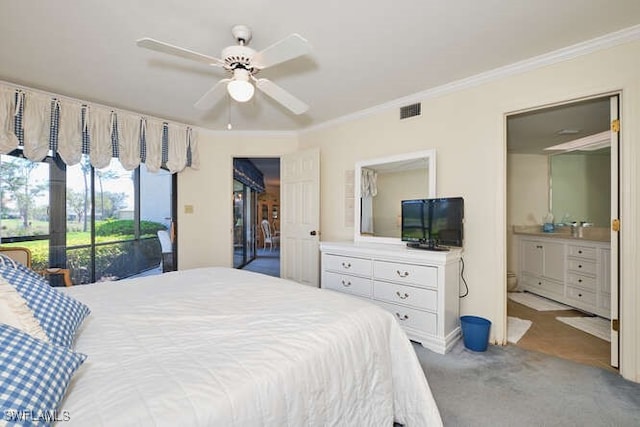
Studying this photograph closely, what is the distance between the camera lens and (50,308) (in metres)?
0.97

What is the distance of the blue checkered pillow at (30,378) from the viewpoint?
22.6 inches

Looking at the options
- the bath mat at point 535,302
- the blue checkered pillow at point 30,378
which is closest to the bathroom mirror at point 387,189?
the bath mat at point 535,302

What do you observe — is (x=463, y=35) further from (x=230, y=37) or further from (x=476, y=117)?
(x=230, y=37)

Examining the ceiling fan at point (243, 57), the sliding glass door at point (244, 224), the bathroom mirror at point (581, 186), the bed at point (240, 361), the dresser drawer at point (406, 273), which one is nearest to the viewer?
the bed at point (240, 361)

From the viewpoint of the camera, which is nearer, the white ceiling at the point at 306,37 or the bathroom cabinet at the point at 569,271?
the white ceiling at the point at 306,37

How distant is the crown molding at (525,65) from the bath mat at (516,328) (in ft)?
7.69

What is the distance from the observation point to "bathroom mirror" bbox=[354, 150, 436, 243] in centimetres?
293

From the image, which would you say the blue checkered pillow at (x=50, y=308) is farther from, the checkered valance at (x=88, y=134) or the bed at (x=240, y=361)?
the checkered valance at (x=88, y=134)

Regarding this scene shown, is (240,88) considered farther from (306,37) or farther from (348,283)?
(348,283)

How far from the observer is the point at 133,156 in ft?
11.0

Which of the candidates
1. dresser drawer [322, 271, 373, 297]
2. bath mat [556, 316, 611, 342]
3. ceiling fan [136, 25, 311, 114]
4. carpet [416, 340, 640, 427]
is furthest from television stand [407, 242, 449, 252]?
ceiling fan [136, 25, 311, 114]

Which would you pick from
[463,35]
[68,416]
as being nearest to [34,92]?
[68,416]

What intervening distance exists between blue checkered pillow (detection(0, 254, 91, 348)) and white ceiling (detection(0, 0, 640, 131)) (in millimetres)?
1607

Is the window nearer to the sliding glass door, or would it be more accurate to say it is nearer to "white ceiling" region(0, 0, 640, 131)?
"white ceiling" region(0, 0, 640, 131)
